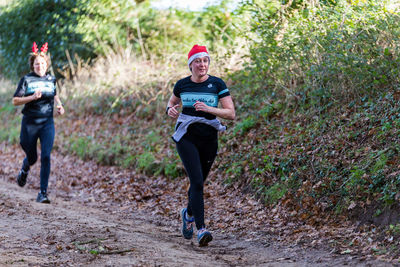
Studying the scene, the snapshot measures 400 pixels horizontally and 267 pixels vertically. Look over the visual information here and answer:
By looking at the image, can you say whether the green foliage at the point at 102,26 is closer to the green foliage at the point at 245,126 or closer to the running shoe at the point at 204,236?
the green foliage at the point at 245,126

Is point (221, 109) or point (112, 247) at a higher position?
point (221, 109)

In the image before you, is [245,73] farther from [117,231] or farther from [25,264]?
[25,264]

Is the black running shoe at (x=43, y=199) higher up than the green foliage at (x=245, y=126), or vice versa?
the green foliage at (x=245, y=126)

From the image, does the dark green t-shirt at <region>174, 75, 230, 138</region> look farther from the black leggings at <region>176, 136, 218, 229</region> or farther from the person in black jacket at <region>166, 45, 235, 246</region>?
the black leggings at <region>176, 136, 218, 229</region>

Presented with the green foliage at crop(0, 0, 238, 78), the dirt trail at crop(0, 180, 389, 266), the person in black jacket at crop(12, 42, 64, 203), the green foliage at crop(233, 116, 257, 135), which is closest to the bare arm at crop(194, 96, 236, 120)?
the dirt trail at crop(0, 180, 389, 266)

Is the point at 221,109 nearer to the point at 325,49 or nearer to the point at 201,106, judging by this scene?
the point at 201,106

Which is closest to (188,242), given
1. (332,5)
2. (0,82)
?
(332,5)

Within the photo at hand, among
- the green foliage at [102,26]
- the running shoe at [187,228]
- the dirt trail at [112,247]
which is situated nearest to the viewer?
the dirt trail at [112,247]

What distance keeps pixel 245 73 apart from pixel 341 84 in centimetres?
341

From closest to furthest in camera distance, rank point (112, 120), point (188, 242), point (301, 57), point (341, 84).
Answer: point (188, 242)
point (341, 84)
point (301, 57)
point (112, 120)

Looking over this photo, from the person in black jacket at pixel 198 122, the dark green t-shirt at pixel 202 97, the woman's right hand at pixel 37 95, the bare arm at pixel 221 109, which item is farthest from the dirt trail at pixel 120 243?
the woman's right hand at pixel 37 95

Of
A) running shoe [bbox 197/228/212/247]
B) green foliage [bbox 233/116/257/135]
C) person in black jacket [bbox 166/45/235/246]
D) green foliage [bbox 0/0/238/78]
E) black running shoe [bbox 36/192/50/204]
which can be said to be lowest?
black running shoe [bbox 36/192/50/204]

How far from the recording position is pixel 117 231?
6.10 meters

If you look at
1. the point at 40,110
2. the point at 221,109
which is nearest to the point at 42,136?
the point at 40,110
